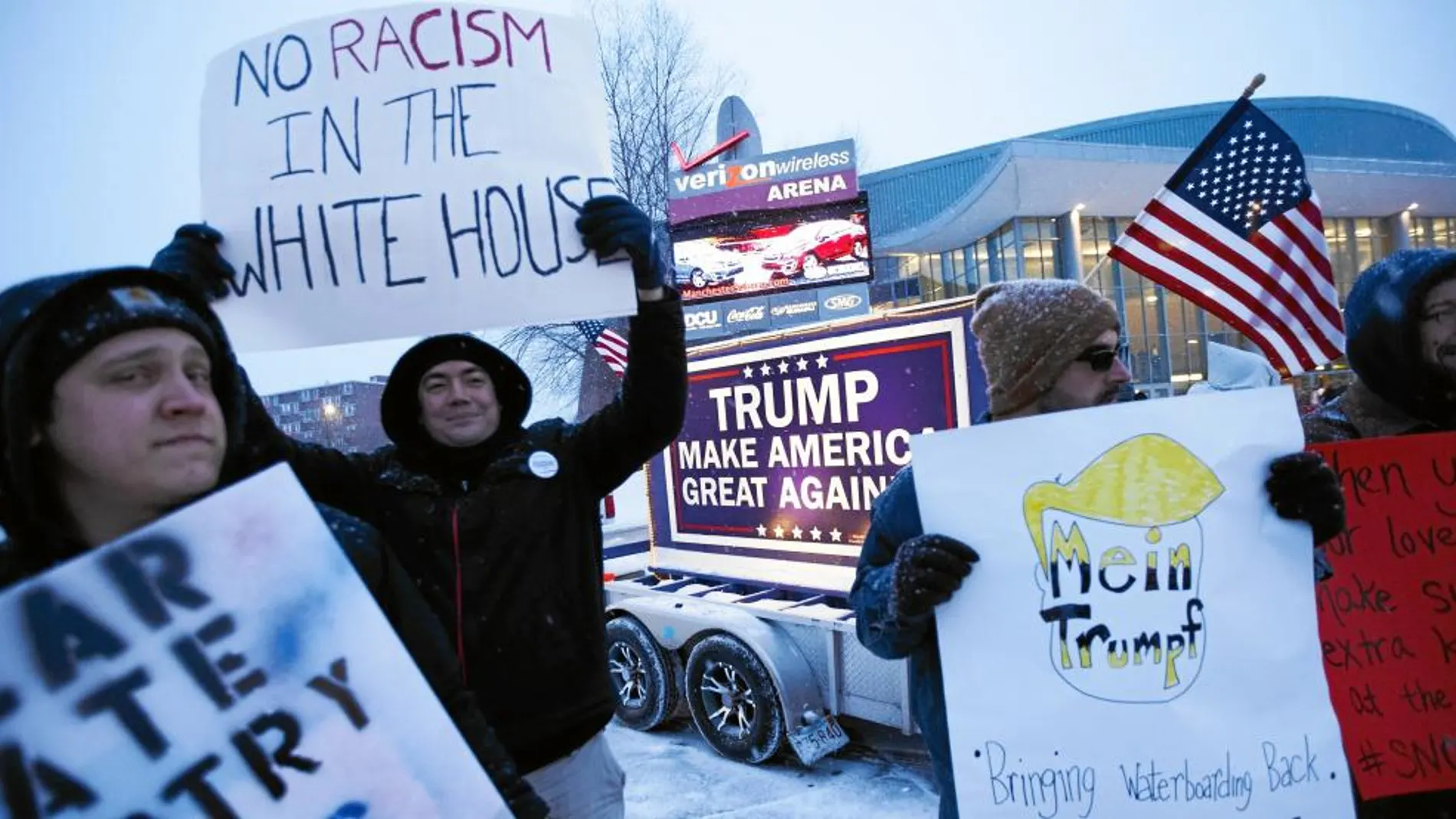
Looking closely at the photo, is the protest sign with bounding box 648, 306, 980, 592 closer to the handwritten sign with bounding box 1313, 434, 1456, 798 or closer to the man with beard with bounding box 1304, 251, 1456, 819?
the man with beard with bounding box 1304, 251, 1456, 819

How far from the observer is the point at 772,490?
536 cm

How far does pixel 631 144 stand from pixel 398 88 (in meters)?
18.2

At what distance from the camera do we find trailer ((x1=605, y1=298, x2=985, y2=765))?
4.46 m

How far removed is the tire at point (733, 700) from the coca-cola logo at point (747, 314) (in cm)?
1635

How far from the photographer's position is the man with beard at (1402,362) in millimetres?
1937

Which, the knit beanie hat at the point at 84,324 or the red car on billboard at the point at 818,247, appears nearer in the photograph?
the knit beanie hat at the point at 84,324

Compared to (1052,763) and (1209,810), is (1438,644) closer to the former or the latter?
(1209,810)

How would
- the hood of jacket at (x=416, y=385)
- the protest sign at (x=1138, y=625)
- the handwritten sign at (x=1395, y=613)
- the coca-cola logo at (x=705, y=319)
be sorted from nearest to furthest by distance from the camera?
the protest sign at (x=1138, y=625), the handwritten sign at (x=1395, y=613), the hood of jacket at (x=416, y=385), the coca-cola logo at (x=705, y=319)

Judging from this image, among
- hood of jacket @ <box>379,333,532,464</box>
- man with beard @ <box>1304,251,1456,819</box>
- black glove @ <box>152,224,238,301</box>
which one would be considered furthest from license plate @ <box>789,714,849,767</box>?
black glove @ <box>152,224,238,301</box>

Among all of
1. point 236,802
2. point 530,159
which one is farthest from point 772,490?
point 236,802

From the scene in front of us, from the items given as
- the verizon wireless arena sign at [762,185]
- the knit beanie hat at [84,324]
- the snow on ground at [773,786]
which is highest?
the verizon wireless arena sign at [762,185]

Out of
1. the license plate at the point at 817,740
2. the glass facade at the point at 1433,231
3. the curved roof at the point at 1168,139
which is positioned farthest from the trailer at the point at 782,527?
the glass facade at the point at 1433,231

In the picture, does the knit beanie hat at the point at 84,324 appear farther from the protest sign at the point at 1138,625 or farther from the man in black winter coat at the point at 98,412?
the protest sign at the point at 1138,625

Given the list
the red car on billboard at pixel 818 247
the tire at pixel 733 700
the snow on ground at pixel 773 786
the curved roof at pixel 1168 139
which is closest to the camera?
the snow on ground at pixel 773 786
